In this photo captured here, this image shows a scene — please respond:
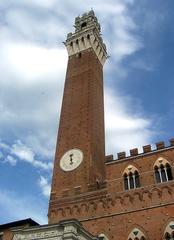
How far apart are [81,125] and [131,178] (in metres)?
7.63

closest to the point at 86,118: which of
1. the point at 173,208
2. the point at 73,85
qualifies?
the point at 73,85

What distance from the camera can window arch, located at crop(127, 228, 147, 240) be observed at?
22328 mm

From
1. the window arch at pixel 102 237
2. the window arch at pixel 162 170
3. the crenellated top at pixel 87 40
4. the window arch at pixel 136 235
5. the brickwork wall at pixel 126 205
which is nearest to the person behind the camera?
the window arch at pixel 136 235

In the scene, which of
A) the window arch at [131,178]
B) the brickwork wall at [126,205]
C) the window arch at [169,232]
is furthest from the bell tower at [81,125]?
the window arch at [169,232]

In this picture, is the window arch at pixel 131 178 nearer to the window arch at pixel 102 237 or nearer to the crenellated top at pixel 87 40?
the window arch at pixel 102 237

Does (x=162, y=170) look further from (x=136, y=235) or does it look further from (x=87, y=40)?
(x=87, y=40)

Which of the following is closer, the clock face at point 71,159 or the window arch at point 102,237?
the window arch at point 102,237

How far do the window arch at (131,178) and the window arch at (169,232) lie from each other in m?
4.20

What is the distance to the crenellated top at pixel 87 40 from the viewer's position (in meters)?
39.4

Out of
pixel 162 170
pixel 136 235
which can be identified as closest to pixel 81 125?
pixel 162 170

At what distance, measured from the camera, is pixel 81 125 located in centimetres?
3139

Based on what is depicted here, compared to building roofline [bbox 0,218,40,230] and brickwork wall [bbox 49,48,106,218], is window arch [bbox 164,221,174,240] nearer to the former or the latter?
brickwork wall [bbox 49,48,106,218]

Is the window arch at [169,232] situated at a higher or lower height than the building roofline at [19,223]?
lower

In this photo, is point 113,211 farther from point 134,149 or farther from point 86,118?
point 86,118
